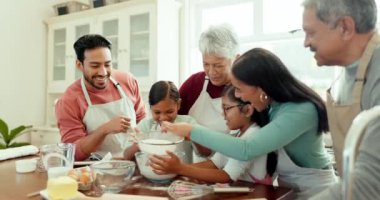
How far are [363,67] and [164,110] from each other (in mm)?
862

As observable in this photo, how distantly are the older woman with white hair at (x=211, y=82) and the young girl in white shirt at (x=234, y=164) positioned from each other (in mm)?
244

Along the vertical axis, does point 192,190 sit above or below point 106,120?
below

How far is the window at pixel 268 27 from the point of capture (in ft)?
8.96

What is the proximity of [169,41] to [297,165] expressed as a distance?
2189 mm

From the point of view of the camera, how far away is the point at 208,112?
1685 millimetres

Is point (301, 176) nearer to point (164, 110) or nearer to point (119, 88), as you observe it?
point (164, 110)

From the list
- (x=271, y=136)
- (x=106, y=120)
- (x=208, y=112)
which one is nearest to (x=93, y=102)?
(x=106, y=120)

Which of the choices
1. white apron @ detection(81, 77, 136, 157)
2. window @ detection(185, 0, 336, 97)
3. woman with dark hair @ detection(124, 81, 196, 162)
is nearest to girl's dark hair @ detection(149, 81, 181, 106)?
woman with dark hair @ detection(124, 81, 196, 162)

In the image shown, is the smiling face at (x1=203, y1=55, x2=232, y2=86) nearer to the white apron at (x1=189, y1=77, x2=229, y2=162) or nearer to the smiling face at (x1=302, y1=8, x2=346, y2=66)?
the white apron at (x1=189, y1=77, x2=229, y2=162)

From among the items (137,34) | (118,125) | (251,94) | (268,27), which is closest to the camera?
(251,94)

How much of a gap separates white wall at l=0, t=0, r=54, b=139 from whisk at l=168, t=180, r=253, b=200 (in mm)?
3155

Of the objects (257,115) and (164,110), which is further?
(164,110)

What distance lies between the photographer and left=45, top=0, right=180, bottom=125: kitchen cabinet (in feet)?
9.94

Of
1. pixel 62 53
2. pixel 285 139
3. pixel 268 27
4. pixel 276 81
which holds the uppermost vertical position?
pixel 268 27
